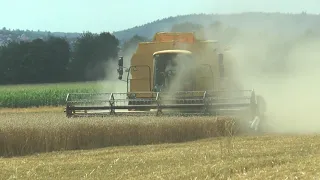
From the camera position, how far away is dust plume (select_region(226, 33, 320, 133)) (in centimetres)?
1827

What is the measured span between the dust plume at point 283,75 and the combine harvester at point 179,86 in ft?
3.81

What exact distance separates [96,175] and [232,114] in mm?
6783

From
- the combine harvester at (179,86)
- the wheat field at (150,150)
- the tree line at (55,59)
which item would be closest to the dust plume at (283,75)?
the combine harvester at (179,86)

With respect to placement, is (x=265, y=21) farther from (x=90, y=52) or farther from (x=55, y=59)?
(x=55, y=59)

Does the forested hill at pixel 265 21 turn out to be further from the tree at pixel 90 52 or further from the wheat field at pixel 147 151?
the tree at pixel 90 52

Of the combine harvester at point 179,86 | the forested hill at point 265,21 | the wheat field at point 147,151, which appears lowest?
the wheat field at point 147,151

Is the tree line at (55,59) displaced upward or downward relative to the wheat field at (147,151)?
upward

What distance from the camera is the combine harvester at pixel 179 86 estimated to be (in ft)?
52.4

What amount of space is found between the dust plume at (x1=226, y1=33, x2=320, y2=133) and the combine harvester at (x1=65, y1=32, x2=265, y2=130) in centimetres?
116

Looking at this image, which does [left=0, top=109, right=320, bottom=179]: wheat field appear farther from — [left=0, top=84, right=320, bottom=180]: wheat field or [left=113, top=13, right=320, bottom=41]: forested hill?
[left=113, top=13, right=320, bottom=41]: forested hill

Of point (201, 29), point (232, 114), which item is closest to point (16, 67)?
point (201, 29)

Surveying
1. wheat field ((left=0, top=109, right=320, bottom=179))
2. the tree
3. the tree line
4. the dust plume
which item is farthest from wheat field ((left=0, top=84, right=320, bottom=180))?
the tree

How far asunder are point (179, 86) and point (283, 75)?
23.0 ft

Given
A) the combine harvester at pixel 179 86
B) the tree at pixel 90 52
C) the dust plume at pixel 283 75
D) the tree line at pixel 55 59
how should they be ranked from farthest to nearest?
the tree at pixel 90 52 → the tree line at pixel 55 59 → the dust plume at pixel 283 75 → the combine harvester at pixel 179 86
